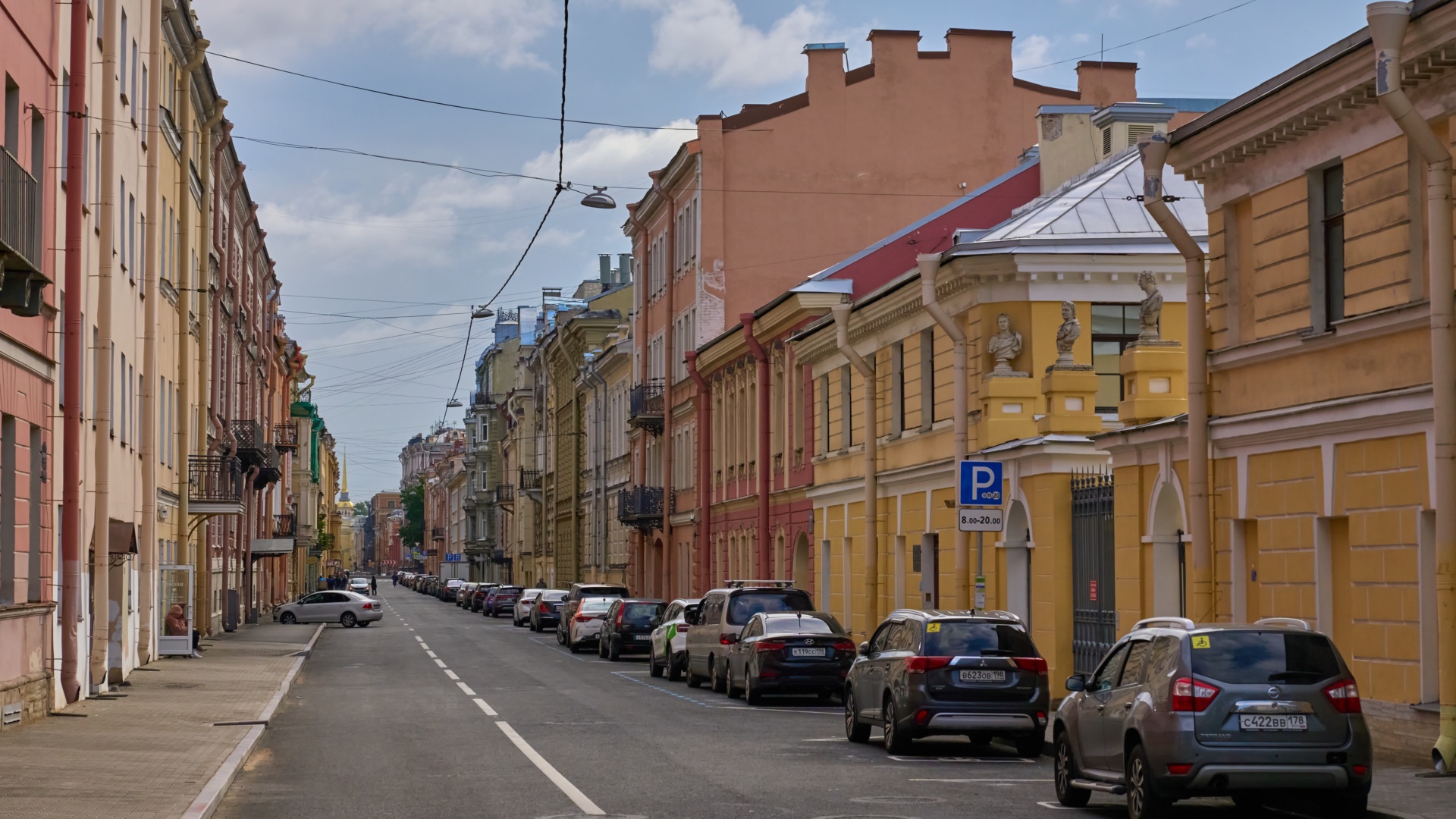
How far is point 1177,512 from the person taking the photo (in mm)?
19875

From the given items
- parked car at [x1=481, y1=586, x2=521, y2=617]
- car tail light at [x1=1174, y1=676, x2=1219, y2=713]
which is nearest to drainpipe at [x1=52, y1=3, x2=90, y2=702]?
car tail light at [x1=1174, y1=676, x2=1219, y2=713]

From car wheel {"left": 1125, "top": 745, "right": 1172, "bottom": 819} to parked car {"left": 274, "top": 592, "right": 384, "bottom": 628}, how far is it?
54558 mm

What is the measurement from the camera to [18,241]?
14891 mm

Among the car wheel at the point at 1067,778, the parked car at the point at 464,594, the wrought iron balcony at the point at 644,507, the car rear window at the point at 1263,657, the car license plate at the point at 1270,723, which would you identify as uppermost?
the wrought iron balcony at the point at 644,507

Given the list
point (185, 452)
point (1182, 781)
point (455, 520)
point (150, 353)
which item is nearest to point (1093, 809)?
point (1182, 781)

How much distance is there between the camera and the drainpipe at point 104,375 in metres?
23.8

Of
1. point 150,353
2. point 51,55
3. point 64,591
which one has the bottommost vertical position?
point 64,591

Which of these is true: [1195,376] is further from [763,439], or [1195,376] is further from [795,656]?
[763,439]

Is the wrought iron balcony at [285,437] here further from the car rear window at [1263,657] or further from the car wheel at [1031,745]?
the car rear window at [1263,657]

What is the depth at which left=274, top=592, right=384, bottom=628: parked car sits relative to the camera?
6412 centimetres

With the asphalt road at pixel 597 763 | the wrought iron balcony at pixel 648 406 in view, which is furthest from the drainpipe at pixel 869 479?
the wrought iron balcony at pixel 648 406

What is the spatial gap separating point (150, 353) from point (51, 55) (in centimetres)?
988

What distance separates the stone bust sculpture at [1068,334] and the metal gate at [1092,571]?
6.12 ft

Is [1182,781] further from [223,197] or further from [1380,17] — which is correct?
[223,197]
